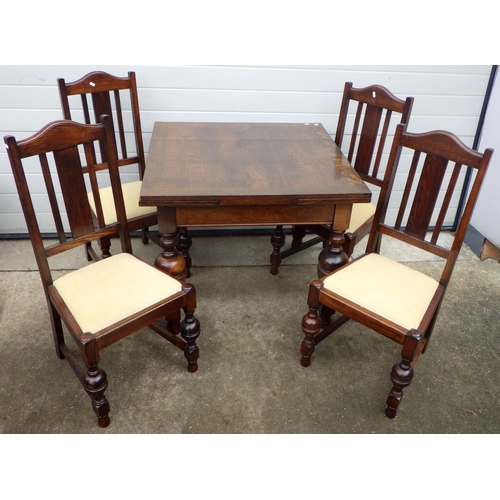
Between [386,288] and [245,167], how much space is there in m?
0.90

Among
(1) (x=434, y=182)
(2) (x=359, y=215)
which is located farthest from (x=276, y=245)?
(1) (x=434, y=182)

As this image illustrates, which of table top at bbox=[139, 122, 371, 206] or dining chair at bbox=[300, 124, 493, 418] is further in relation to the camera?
table top at bbox=[139, 122, 371, 206]

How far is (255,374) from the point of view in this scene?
226 centimetres

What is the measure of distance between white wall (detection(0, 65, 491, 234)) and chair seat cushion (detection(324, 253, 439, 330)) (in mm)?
1332

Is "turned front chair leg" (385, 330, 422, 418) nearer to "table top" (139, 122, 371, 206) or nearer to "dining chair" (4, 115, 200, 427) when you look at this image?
"table top" (139, 122, 371, 206)

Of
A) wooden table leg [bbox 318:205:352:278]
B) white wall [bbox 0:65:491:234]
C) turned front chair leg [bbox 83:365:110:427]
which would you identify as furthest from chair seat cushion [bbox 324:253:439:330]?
white wall [bbox 0:65:491:234]

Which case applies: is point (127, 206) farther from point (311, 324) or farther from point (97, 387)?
point (311, 324)

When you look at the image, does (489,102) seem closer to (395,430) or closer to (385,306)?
(385,306)

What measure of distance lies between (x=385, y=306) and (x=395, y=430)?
22.8 inches

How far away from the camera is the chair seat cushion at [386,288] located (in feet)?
6.27

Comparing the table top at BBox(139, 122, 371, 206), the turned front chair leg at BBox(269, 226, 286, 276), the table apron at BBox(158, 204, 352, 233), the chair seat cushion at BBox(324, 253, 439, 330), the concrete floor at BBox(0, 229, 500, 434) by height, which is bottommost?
the concrete floor at BBox(0, 229, 500, 434)

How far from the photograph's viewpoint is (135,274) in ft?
A: 6.70

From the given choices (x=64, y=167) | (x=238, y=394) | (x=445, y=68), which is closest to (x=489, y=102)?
(x=445, y=68)

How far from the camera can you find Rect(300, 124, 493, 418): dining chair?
187 cm
